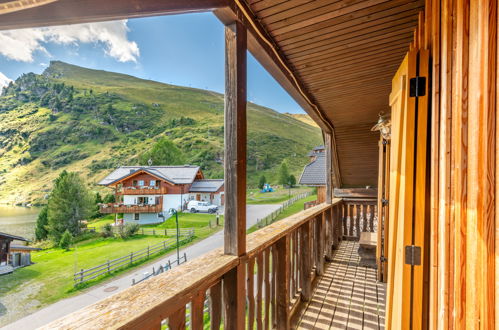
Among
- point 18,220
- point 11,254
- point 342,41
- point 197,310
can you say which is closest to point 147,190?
point 18,220

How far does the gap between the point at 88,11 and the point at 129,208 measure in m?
4.26

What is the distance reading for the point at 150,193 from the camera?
4.32 meters

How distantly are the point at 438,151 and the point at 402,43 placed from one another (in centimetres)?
143

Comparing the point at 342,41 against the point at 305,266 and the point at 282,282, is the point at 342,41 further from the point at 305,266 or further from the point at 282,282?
the point at 305,266

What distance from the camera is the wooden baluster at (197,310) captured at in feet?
3.28

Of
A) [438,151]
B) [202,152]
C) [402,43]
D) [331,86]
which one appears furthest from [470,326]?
[202,152]

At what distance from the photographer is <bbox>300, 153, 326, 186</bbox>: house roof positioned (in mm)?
7883

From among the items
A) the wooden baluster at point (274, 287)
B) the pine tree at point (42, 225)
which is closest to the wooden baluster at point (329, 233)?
the wooden baluster at point (274, 287)

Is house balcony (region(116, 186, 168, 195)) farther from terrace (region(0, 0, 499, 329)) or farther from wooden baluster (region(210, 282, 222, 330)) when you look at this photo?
wooden baluster (region(210, 282, 222, 330))

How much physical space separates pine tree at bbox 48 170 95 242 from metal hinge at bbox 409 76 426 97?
15.0 ft

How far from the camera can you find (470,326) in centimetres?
80

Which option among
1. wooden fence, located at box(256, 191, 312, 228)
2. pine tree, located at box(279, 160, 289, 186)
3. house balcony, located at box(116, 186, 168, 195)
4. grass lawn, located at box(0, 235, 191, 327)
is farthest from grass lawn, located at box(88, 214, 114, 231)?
pine tree, located at box(279, 160, 289, 186)

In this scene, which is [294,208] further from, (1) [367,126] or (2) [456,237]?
(2) [456,237]

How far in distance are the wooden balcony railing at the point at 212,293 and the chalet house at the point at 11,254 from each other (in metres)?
1.73
